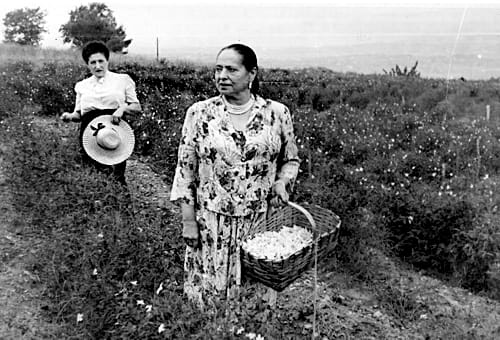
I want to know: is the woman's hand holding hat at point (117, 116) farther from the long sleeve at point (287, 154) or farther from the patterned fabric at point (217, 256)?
the long sleeve at point (287, 154)

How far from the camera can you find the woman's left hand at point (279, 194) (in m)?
2.44

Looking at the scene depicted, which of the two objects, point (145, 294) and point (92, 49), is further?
point (92, 49)

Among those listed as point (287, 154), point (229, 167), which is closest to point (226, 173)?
point (229, 167)

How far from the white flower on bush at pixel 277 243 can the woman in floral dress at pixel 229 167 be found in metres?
0.10

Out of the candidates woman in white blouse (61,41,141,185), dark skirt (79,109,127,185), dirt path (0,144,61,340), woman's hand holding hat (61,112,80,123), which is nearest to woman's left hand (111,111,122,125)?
woman in white blouse (61,41,141,185)

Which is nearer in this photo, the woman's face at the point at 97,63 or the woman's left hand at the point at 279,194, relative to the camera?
the woman's left hand at the point at 279,194

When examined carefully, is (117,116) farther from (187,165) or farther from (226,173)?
(226,173)

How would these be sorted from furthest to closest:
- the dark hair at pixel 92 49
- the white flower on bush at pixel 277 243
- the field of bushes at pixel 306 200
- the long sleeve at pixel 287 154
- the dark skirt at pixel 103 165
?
1. the dark skirt at pixel 103 165
2. the dark hair at pixel 92 49
3. the field of bushes at pixel 306 200
4. the long sleeve at pixel 287 154
5. the white flower on bush at pixel 277 243

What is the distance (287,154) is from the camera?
8.40 ft

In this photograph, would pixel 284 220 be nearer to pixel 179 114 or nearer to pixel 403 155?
pixel 403 155

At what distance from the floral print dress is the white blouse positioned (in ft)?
6.59

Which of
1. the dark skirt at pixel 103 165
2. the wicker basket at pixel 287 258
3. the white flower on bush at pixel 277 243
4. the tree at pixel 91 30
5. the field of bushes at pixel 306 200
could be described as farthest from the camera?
the tree at pixel 91 30

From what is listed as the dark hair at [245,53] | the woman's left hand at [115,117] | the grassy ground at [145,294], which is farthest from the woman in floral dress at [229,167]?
the woman's left hand at [115,117]

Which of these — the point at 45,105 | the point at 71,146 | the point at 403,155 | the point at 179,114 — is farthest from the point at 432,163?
the point at 45,105
